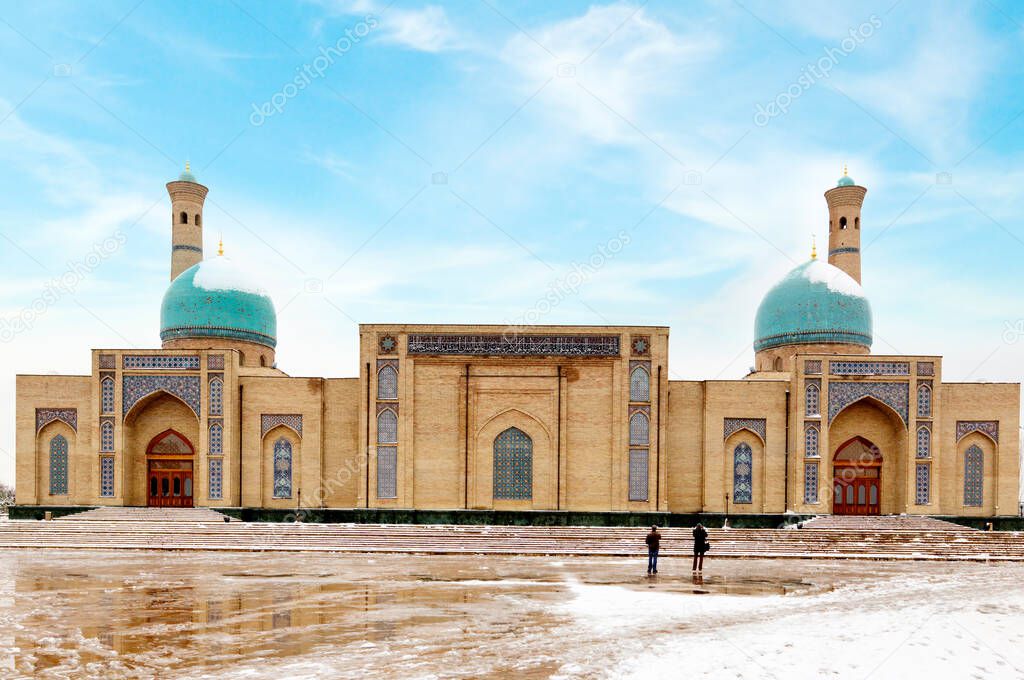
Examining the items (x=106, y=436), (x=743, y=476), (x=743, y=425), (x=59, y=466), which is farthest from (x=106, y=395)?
(x=743, y=476)

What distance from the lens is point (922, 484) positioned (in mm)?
22406

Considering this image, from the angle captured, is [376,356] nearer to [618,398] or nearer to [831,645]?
[618,398]

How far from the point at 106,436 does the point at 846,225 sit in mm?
23930

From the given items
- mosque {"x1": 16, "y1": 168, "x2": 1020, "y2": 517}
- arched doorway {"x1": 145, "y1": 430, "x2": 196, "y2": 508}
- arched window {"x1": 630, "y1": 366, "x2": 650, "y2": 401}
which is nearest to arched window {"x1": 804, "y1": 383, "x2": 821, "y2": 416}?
mosque {"x1": 16, "y1": 168, "x2": 1020, "y2": 517}

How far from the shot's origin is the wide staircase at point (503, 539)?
698 inches

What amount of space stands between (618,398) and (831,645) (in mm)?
14749

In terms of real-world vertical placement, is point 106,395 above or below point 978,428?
above

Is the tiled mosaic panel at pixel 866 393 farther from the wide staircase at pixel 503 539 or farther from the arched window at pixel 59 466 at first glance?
the arched window at pixel 59 466

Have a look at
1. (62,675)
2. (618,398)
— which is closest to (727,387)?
(618,398)

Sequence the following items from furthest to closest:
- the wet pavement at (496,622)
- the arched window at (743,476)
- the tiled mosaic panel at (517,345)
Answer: the arched window at (743,476) < the tiled mosaic panel at (517,345) < the wet pavement at (496,622)

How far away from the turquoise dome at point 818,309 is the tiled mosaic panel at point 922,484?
501cm

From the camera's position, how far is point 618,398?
74.0 ft

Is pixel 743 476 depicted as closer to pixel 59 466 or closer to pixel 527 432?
pixel 527 432

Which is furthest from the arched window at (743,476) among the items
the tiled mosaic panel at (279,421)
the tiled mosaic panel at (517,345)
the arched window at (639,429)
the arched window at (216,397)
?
the arched window at (216,397)
